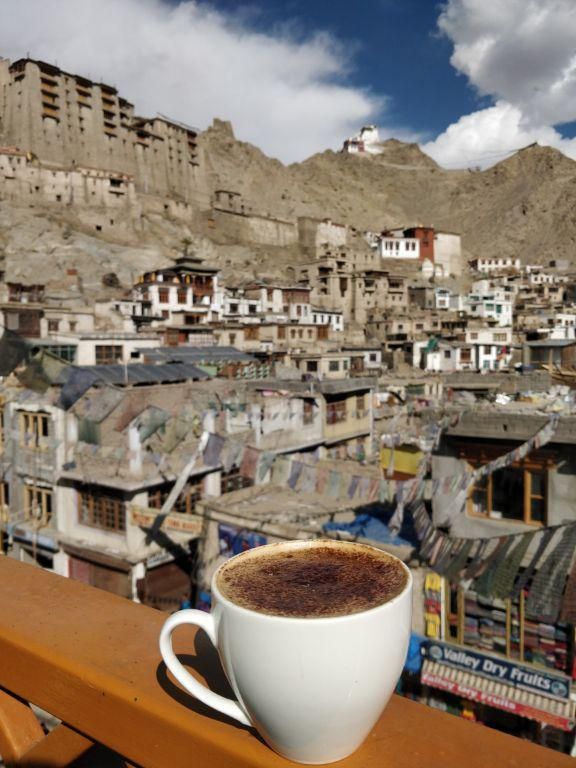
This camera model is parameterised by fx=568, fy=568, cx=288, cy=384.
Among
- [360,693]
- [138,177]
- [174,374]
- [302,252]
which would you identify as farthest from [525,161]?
[360,693]

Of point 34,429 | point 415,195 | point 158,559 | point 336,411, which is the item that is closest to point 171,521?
point 158,559

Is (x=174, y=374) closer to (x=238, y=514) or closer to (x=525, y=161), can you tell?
(x=238, y=514)

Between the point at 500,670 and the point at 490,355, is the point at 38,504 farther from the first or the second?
the point at 490,355

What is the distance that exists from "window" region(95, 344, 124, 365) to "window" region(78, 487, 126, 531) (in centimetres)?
896

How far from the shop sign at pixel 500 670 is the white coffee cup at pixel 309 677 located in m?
12.4

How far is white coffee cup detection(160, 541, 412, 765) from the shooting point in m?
1.17

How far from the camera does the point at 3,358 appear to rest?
22.1 metres

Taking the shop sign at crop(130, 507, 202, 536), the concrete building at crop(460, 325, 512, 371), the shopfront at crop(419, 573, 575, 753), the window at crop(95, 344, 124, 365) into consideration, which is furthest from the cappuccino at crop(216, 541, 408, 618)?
the concrete building at crop(460, 325, 512, 371)

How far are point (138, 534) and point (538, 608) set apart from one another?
13.3m

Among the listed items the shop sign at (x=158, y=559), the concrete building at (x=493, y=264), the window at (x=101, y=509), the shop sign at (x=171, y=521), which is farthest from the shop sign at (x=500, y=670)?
the concrete building at (x=493, y=264)

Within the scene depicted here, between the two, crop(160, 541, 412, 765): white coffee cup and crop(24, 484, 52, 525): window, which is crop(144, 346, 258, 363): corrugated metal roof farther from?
crop(160, 541, 412, 765): white coffee cup

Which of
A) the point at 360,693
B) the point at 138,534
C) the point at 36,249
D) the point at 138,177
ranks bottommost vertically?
the point at 138,534

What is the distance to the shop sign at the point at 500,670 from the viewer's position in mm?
11289

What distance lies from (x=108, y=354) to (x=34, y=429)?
7490 mm
